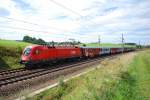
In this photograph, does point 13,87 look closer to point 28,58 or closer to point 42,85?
point 42,85

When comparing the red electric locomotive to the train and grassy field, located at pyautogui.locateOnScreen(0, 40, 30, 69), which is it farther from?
grassy field, located at pyautogui.locateOnScreen(0, 40, 30, 69)

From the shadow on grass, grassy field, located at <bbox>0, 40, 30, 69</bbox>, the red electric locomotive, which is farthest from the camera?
grassy field, located at <bbox>0, 40, 30, 69</bbox>

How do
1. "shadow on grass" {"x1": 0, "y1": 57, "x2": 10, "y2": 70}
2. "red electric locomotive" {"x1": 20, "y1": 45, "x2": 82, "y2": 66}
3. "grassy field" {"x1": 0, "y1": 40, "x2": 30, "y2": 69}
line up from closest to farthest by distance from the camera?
"red electric locomotive" {"x1": 20, "y1": 45, "x2": 82, "y2": 66} < "shadow on grass" {"x1": 0, "y1": 57, "x2": 10, "y2": 70} < "grassy field" {"x1": 0, "y1": 40, "x2": 30, "y2": 69}

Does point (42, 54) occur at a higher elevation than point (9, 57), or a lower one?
higher

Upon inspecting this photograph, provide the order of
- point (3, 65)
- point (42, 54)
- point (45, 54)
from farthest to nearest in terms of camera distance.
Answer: point (3, 65) → point (45, 54) → point (42, 54)

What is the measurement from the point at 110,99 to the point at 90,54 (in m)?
41.8

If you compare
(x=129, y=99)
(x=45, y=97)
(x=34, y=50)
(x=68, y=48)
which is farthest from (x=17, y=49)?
(x=129, y=99)

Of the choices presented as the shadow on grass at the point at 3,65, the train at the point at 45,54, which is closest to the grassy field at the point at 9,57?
the shadow on grass at the point at 3,65

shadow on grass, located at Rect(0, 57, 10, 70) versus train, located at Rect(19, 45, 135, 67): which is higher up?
train, located at Rect(19, 45, 135, 67)

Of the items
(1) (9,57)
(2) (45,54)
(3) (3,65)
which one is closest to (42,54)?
(2) (45,54)

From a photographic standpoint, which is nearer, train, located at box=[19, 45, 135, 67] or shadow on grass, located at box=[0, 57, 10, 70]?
train, located at box=[19, 45, 135, 67]

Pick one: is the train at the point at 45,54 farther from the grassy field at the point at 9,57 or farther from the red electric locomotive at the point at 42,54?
the grassy field at the point at 9,57

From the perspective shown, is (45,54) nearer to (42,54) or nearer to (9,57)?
(42,54)

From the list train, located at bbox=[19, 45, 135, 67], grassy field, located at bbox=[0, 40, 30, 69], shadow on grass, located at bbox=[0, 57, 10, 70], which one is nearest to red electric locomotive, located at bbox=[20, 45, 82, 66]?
train, located at bbox=[19, 45, 135, 67]
